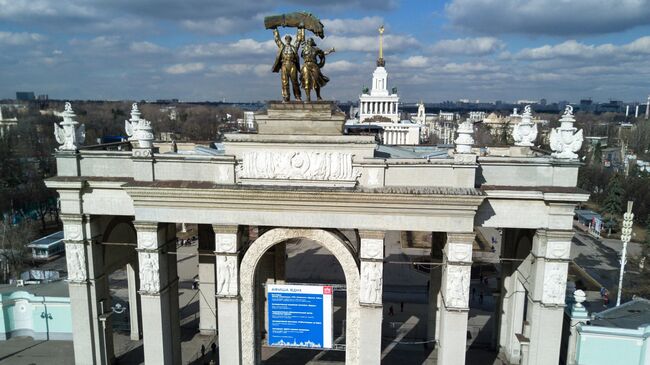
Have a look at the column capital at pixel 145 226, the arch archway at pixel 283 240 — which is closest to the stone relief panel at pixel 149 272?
the column capital at pixel 145 226

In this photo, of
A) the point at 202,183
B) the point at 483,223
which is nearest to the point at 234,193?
the point at 202,183

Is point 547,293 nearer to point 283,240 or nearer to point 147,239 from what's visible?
point 283,240

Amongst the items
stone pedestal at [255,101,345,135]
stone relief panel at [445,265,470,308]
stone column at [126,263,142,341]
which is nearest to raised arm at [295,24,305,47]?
stone pedestal at [255,101,345,135]

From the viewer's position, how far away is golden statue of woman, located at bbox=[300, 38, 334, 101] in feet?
49.0

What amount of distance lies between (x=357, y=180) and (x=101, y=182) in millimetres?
8748

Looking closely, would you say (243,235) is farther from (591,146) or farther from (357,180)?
(591,146)

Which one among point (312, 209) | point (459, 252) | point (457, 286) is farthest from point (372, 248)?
point (457, 286)

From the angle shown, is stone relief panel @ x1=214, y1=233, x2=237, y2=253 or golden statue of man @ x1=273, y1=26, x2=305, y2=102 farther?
golden statue of man @ x1=273, y1=26, x2=305, y2=102

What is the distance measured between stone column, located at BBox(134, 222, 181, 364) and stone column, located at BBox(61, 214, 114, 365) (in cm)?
221

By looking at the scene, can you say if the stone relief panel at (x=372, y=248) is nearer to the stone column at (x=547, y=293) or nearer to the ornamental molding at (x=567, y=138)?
the stone column at (x=547, y=293)

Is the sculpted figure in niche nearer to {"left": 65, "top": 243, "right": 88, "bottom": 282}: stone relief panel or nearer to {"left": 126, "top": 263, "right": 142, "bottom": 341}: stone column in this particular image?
{"left": 65, "top": 243, "right": 88, "bottom": 282}: stone relief panel

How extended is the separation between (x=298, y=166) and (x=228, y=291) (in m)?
4.87

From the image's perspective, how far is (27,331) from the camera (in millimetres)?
20141

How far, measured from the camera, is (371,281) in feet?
47.0
